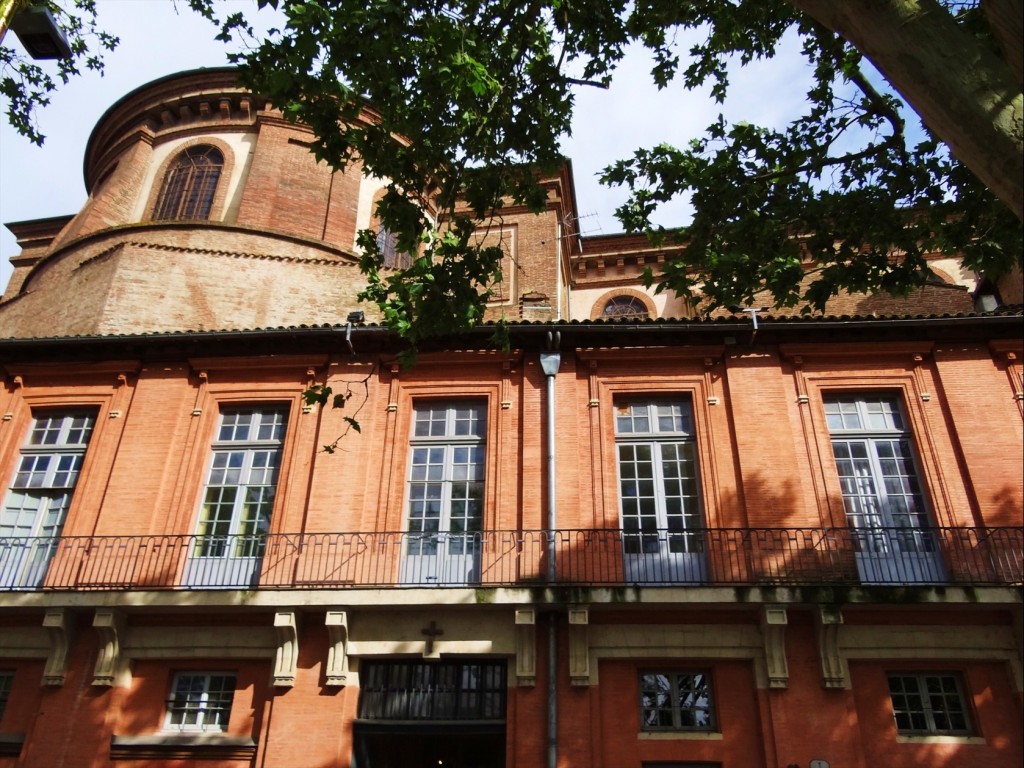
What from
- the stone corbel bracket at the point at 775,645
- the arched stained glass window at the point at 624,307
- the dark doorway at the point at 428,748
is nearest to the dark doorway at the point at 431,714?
the dark doorway at the point at 428,748

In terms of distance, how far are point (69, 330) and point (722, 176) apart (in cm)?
1305

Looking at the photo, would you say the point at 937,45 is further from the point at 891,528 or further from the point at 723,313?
the point at 723,313

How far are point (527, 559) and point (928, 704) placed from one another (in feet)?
16.4

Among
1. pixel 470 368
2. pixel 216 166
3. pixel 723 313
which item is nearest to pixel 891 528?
pixel 470 368

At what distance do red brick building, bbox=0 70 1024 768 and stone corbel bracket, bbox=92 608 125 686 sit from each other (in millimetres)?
39

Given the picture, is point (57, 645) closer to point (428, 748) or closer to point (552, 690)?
point (428, 748)

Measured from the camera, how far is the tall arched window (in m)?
18.4

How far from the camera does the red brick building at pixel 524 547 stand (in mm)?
9422

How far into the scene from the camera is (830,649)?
30.8 feet

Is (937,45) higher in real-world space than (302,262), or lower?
lower

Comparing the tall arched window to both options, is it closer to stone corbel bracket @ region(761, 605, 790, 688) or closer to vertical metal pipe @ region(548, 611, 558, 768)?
vertical metal pipe @ region(548, 611, 558, 768)

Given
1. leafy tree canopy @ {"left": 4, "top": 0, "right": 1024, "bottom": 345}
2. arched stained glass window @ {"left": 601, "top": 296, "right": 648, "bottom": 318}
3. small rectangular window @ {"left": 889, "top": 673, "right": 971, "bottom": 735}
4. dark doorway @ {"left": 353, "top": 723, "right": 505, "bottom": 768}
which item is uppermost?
arched stained glass window @ {"left": 601, "top": 296, "right": 648, "bottom": 318}

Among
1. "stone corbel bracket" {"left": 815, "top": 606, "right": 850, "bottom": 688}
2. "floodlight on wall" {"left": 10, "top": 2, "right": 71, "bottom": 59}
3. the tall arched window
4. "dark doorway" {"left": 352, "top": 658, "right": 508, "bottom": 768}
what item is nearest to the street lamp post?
"floodlight on wall" {"left": 10, "top": 2, "right": 71, "bottom": 59}

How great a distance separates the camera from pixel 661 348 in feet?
39.1
